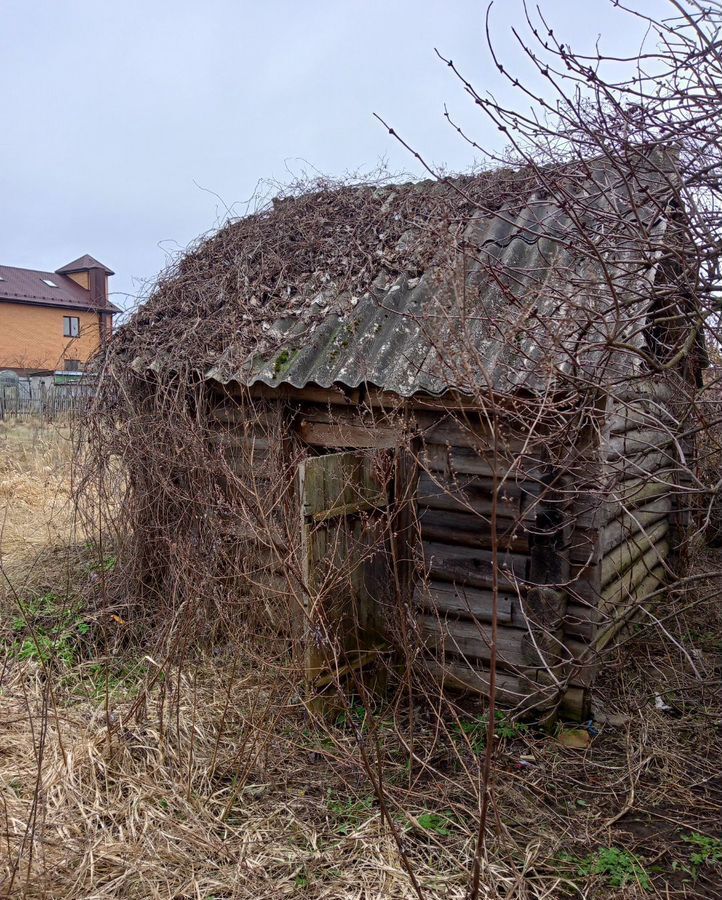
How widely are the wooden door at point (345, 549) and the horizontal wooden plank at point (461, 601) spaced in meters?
0.31

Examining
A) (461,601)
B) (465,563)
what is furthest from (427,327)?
(461,601)

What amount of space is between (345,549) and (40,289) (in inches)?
1399

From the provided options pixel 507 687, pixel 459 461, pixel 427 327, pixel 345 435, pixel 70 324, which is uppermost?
pixel 70 324

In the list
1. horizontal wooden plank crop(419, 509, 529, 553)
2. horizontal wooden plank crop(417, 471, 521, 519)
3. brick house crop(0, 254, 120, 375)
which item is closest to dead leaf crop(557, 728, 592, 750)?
horizontal wooden plank crop(419, 509, 529, 553)

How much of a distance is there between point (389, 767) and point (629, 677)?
2.42m

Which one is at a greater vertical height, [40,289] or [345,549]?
[40,289]

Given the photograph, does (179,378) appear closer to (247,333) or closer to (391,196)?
(247,333)

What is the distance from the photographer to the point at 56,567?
794 cm

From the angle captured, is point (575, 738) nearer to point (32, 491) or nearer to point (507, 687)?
point (507, 687)

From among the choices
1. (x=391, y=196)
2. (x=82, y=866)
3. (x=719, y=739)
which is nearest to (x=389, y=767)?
(x=82, y=866)

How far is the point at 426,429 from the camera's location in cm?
533

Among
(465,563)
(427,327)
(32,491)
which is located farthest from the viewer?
(32,491)

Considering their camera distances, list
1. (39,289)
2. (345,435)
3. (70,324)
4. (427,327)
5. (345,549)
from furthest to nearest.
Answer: (70,324) < (39,289) < (345,435) < (345,549) < (427,327)

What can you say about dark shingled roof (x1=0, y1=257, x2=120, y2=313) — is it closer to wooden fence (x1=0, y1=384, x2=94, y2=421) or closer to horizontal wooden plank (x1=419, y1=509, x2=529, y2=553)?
wooden fence (x1=0, y1=384, x2=94, y2=421)
